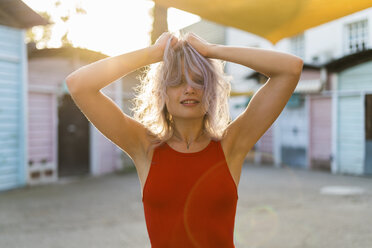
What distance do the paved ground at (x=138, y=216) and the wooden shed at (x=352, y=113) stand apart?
1304 millimetres

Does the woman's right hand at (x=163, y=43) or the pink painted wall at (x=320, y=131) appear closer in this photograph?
the woman's right hand at (x=163, y=43)

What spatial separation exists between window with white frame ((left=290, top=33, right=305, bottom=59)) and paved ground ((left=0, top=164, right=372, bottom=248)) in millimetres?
7447

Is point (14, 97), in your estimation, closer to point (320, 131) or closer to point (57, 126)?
point (57, 126)

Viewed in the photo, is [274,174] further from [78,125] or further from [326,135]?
[78,125]

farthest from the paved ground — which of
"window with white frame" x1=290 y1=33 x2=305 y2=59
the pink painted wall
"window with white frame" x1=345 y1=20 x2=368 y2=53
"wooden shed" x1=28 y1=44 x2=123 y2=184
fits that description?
"window with white frame" x1=290 y1=33 x2=305 y2=59

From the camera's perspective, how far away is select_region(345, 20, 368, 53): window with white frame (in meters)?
14.3

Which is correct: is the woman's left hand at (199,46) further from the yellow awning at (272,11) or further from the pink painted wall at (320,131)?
the pink painted wall at (320,131)

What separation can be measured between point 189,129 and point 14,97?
30.1ft

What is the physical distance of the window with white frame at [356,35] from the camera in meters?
14.3

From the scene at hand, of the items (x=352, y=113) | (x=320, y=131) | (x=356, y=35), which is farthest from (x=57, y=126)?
(x=356, y=35)

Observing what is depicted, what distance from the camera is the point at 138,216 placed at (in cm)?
687

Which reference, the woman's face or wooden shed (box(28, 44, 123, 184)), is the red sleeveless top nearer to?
the woman's face

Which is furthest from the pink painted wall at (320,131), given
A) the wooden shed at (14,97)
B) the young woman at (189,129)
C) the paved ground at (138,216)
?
the young woman at (189,129)

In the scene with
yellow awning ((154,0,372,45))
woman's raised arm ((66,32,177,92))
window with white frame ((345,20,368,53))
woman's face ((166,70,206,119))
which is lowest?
woman's face ((166,70,206,119))
